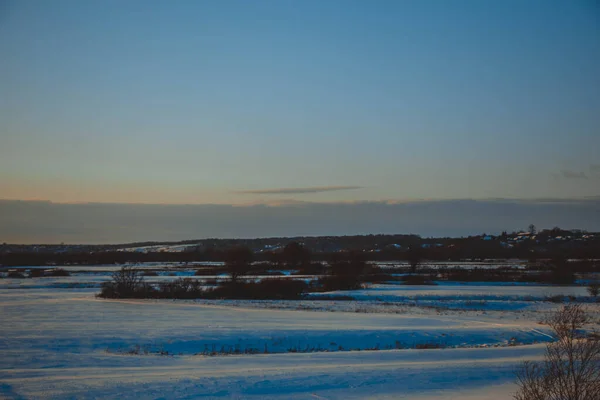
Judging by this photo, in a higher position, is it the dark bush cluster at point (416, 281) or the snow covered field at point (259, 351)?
the snow covered field at point (259, 351)

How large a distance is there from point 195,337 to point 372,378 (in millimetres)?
8616

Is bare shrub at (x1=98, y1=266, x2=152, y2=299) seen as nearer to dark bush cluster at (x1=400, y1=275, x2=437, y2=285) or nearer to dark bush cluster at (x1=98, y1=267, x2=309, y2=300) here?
dark bush cluster at (x1=98, y1=267, x2=309, y2=300)

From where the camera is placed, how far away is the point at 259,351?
19.7 meters

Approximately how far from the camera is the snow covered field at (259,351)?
1355 centimetres

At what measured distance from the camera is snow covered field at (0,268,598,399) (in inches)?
533

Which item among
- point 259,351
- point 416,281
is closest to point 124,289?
point 259,351

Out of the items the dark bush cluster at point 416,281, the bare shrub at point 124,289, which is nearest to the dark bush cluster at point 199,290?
the bare shrub at point 124,289

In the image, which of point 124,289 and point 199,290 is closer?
point 124,289

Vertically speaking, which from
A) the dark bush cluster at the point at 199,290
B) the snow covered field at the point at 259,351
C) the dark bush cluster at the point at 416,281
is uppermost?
the snow covered field at the point at 259,351

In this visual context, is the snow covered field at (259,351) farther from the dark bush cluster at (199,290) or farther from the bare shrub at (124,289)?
the dark bush cluster at (199,290)

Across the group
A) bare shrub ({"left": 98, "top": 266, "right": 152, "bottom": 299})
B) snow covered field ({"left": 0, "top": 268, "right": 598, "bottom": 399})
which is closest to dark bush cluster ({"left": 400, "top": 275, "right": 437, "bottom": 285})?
snow covered field ({"left": 0, "top": 268, "right": 598, "bottom": 399})

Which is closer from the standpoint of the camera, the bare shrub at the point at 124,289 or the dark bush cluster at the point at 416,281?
the bare shrub at the point at 124,289

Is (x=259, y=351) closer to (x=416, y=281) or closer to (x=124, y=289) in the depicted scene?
(x=124, y=289)

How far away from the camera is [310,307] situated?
113 ft
